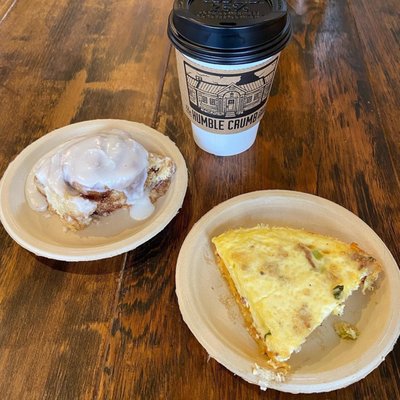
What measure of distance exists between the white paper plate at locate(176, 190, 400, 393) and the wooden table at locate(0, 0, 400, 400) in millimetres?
62

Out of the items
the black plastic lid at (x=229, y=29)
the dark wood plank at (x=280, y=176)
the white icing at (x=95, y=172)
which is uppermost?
the black plastic lid at (x=229, y=29)

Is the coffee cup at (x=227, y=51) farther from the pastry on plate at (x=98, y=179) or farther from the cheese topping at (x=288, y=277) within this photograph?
the cheese topping at (x=288, y=277)

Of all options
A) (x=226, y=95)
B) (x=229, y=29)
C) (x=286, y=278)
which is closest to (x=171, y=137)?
(x=226, y=95)

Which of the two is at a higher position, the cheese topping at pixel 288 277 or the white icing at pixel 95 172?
the white icing at pixel 95 172

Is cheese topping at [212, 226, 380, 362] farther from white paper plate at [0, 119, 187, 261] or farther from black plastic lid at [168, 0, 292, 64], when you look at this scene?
black plastic lid at [168, 0, 292, 64]

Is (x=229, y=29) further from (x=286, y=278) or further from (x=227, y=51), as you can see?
(x=286, y=278)

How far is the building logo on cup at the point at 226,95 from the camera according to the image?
842 millimetres

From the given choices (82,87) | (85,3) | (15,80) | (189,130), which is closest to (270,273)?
(189,130)

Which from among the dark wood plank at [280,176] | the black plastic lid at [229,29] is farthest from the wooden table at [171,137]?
the black plastic lid at [229,29]

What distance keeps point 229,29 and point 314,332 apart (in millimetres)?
589

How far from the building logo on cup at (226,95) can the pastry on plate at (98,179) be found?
0.15m

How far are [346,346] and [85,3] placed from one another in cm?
148

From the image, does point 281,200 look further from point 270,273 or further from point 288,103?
point 288,103

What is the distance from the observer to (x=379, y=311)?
0.73 m
